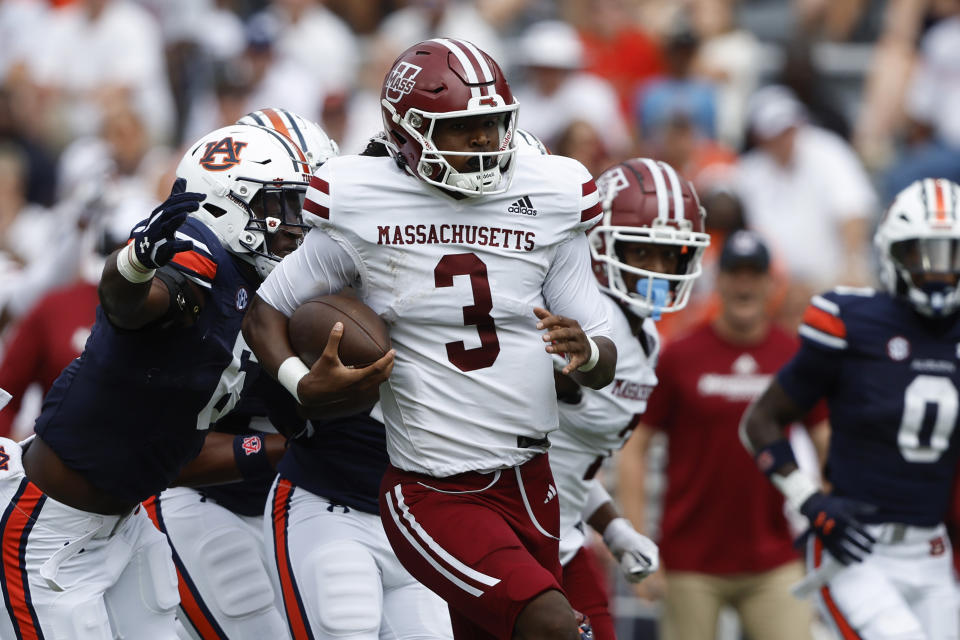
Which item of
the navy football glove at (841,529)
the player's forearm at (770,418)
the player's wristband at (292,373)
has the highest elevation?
the player's wristband at (292,373)

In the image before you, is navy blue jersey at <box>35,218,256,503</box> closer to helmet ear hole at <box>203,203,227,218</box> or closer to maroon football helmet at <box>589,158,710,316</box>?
helmet ear hole at <box>203,203,227,218</box>

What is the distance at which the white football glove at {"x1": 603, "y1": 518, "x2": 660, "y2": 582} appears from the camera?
503 centimetres

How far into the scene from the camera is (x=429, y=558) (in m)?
A: 3.97

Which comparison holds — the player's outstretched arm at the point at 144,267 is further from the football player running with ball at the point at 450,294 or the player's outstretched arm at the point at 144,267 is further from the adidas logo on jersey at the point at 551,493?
the adidas logo on jersey at the point at 551,493

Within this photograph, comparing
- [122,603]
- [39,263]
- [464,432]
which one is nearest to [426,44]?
[464,432]

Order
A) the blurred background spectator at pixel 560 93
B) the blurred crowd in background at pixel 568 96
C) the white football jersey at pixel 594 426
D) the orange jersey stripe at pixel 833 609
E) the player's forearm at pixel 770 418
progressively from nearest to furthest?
the white football jersey at pixel 594 426
the orange jersey stripe at pixel 833 609
the player's forearm at pixel 770 418
the blurred crowd in background at pixel 568 96
the blurred background spectator at pixel 560 93

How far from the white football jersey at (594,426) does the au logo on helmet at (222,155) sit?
4.24ft

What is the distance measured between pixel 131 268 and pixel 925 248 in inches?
117

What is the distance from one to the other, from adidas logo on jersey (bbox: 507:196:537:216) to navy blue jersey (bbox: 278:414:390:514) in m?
1.07

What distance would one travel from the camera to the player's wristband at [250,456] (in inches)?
192

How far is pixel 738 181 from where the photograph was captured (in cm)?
923

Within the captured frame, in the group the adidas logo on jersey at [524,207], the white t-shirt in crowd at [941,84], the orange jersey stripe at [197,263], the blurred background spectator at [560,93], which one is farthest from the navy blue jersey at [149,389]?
the white t-shirt in crowd at [941,84]

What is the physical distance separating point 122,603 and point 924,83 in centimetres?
701

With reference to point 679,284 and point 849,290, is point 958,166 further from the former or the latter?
point 679,284
